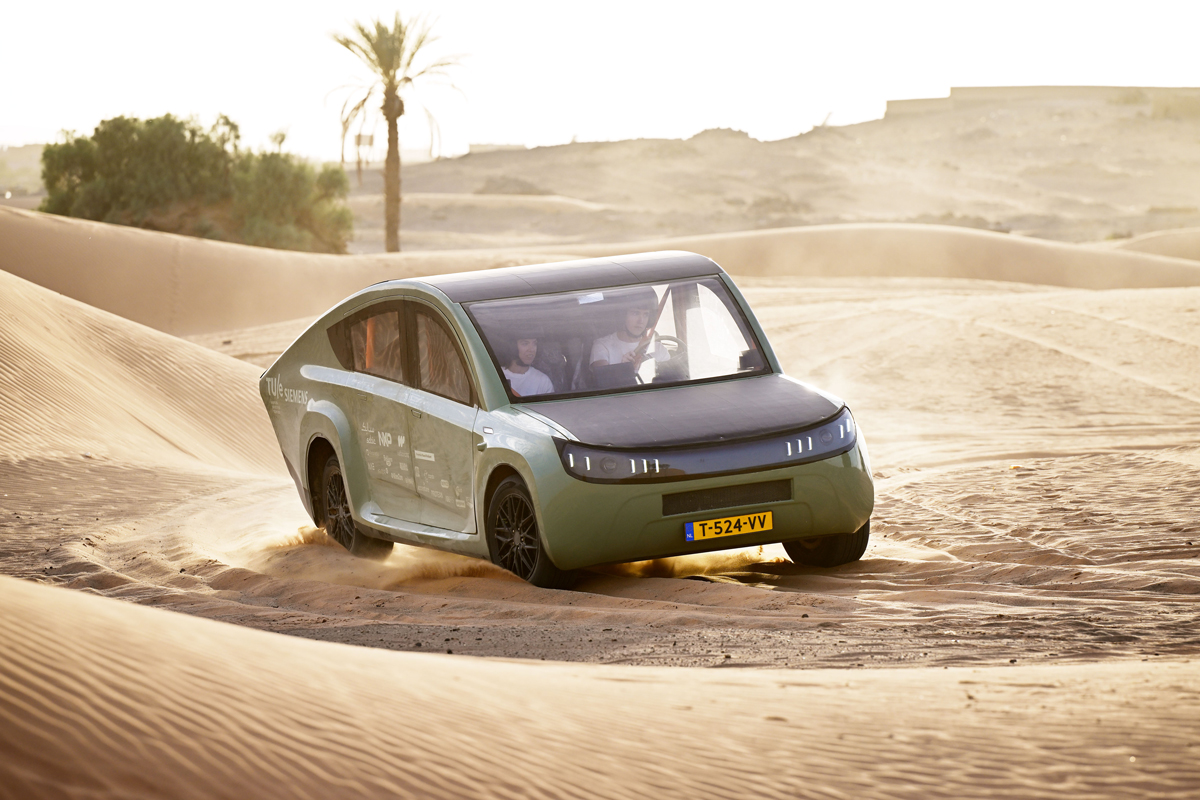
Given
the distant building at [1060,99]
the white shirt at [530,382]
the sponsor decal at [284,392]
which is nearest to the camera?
the white shirt at [530,382]

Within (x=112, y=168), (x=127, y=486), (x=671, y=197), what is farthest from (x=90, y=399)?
(x=671, y=197)

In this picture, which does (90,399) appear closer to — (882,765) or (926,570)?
(926,570)

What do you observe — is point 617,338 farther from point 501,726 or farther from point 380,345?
point 501,726

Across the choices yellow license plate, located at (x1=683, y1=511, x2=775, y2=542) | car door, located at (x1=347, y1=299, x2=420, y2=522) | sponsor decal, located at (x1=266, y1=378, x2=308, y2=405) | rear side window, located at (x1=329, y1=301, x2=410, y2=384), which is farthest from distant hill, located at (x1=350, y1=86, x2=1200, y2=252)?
yellow license plate, located at (x1=683, y1=511, x2=775, y2=542)

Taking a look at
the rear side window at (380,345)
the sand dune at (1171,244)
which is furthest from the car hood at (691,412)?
the sand dune at (1171,244)

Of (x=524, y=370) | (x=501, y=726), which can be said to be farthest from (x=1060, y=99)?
(x=501, y=726)

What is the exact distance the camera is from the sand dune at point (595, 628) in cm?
364

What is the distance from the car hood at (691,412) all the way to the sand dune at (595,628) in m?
0.83

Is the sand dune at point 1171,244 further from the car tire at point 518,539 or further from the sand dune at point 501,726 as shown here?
the sand dune at point 501,726

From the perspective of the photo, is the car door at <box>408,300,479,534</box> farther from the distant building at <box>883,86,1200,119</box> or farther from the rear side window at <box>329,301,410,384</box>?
the distant building at <box>883,86,1200,119</box>

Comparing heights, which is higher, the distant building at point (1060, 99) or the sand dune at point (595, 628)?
the distant building at point (1060, 99)

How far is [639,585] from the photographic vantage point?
7914mm

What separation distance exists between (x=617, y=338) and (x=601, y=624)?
2353 millimetres

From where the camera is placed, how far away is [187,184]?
53.5m
